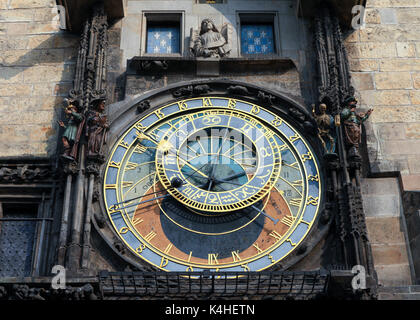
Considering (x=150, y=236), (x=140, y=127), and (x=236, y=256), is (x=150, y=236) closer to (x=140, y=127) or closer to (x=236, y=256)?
(x=236, y=256)

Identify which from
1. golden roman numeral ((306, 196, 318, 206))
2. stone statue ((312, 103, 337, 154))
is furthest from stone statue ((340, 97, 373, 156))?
golden roman numeral ((306, 196, 318, 206))

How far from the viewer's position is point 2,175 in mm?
12727

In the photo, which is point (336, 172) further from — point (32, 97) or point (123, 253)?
point (32, 97)

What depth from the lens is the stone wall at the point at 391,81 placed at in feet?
42.7

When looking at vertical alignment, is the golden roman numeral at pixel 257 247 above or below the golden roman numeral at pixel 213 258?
above

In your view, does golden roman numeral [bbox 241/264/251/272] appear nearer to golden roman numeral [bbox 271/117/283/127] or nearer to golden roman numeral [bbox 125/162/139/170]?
golden roman numeral [bbox 125/162/139/170]

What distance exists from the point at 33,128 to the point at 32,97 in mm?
603

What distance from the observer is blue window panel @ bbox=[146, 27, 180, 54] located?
14.2 metres

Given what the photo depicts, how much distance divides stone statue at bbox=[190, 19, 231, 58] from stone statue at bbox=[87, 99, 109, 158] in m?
1.91

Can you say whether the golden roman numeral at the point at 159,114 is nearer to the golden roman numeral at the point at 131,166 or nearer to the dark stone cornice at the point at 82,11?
the golden roman numeral at the point at 131,166

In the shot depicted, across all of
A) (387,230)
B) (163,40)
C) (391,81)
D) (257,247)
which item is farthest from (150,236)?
(391,81)

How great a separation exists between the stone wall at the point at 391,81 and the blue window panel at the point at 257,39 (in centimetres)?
130

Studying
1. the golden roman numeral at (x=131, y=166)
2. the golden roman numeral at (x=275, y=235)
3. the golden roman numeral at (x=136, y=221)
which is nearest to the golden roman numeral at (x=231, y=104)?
the golden roman numeral at (x=131, y=166)

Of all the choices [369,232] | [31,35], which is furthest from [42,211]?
[369,232]
